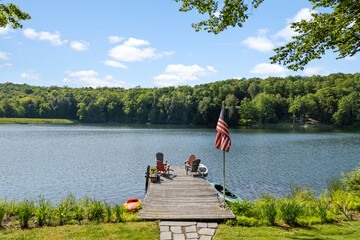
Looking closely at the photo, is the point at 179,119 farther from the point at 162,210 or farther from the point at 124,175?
the point at 162,210

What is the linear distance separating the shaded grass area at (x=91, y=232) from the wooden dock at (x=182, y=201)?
97 cm

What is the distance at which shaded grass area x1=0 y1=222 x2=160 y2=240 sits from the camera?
22.8 feet

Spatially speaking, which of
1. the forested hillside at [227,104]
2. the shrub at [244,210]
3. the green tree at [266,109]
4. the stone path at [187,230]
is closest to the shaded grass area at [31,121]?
the forested hillside at [227,104]

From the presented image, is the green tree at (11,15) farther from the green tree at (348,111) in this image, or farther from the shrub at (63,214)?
the green tree at (348,111)

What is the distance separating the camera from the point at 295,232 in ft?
23.9

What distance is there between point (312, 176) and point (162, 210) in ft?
52.0

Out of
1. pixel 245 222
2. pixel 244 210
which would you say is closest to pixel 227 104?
pixel 244 210

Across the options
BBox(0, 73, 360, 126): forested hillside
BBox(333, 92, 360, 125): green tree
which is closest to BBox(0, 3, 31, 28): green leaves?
BBox(0, 73, 360, 126): forested hillside

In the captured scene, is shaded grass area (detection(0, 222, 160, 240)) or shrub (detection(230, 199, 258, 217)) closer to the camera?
shaded grass area (detection(0, 222, 160, 240))

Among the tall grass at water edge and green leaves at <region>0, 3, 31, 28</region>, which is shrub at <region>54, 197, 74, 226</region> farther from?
green leaves at <region>0, 3, 31, 28</region>

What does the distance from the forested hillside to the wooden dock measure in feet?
271

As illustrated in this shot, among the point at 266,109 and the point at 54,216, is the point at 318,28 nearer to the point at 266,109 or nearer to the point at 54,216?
the point at 54,216

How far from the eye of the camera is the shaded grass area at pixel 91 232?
274 inches

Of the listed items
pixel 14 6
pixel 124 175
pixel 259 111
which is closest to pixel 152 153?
pixel 124 175
